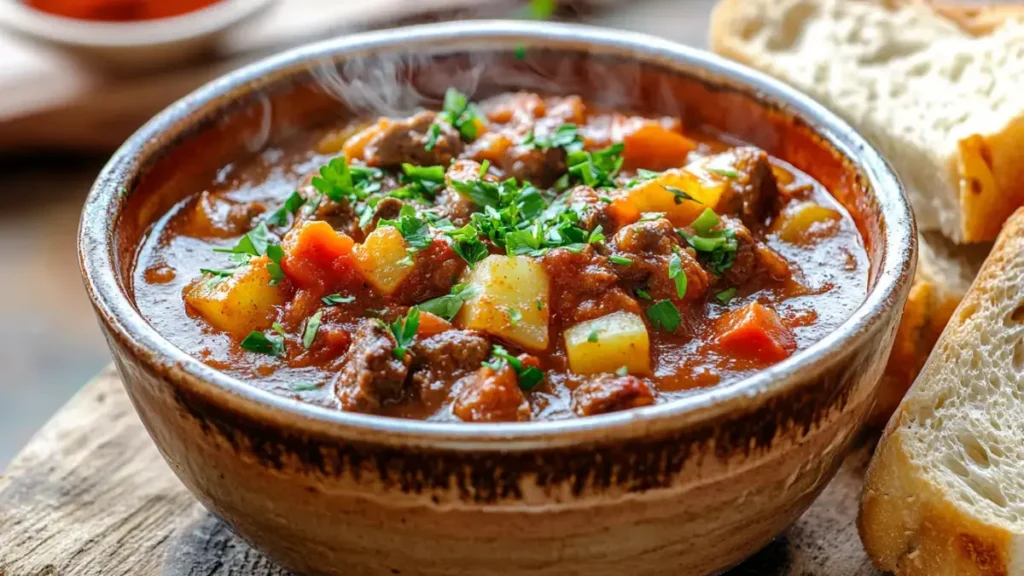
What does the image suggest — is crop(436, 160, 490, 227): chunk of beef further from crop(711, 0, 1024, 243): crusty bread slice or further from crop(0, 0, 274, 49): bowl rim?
crop(0, 0, 274, 49): bowl rim

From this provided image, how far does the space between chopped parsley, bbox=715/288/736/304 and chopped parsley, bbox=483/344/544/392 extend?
1.85 ft

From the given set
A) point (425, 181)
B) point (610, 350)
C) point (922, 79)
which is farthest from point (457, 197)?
point (922, 79)

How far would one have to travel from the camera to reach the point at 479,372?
2512 mm

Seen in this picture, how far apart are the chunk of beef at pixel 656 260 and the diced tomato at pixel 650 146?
69 cm

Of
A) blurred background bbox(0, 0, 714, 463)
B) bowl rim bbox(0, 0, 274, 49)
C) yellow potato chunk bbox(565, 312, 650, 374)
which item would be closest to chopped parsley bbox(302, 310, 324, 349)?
yellow potato chunk bbox(565, 312, 650, 374)

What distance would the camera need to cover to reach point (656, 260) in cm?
280

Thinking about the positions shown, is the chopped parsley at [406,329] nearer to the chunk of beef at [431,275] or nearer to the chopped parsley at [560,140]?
the chunk of beef at [431,275]

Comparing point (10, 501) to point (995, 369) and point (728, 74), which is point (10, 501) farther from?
point (995, 369)

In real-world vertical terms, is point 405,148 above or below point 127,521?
above

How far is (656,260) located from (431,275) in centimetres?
54

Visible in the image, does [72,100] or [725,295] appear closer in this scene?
[725,295]

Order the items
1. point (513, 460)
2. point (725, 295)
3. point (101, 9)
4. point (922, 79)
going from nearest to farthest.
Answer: point (513, 460)
point (725, 295)
point (922, 79)
point (101, 9)

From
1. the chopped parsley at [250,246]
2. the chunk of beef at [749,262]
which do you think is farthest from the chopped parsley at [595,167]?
the chopped parsley at [250,246]

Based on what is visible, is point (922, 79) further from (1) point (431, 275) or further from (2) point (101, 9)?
(2) point (101, 9)
